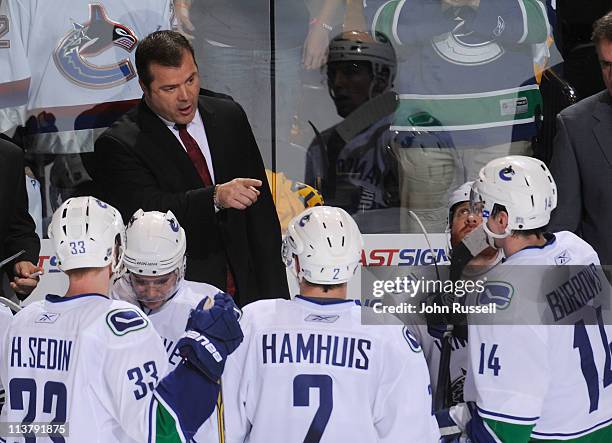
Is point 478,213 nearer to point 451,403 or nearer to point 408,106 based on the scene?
point 451,403

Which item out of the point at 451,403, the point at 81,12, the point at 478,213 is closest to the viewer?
the point at 478,213

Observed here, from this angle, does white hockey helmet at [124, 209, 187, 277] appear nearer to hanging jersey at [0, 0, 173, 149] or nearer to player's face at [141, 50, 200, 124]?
player's face at [141, 50, 200, 124]

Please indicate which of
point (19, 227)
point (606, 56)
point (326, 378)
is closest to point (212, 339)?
point (326, 378)

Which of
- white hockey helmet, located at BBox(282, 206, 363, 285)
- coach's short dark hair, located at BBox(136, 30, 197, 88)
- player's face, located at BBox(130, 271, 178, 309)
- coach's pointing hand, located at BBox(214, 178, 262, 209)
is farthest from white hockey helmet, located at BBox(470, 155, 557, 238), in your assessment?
coach's short dark hair, located at BBox(136, 30, 197, 88)

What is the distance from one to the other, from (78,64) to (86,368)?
312 cm

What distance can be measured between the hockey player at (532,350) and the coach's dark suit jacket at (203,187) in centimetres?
116

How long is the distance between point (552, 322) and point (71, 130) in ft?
10.8

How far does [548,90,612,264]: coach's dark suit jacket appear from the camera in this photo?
464 centimetres

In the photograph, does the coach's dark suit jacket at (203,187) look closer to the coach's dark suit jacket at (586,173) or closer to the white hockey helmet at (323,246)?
the white hockey helmet at (323,246)

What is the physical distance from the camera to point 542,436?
364 centimetres

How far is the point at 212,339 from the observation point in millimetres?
3164

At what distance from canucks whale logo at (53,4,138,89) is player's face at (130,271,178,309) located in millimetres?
2271

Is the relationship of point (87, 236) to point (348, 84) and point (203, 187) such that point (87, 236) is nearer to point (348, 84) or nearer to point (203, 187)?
point (203, 187)

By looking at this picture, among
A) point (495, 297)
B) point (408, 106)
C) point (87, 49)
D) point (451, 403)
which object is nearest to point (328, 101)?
point (408, 106)
